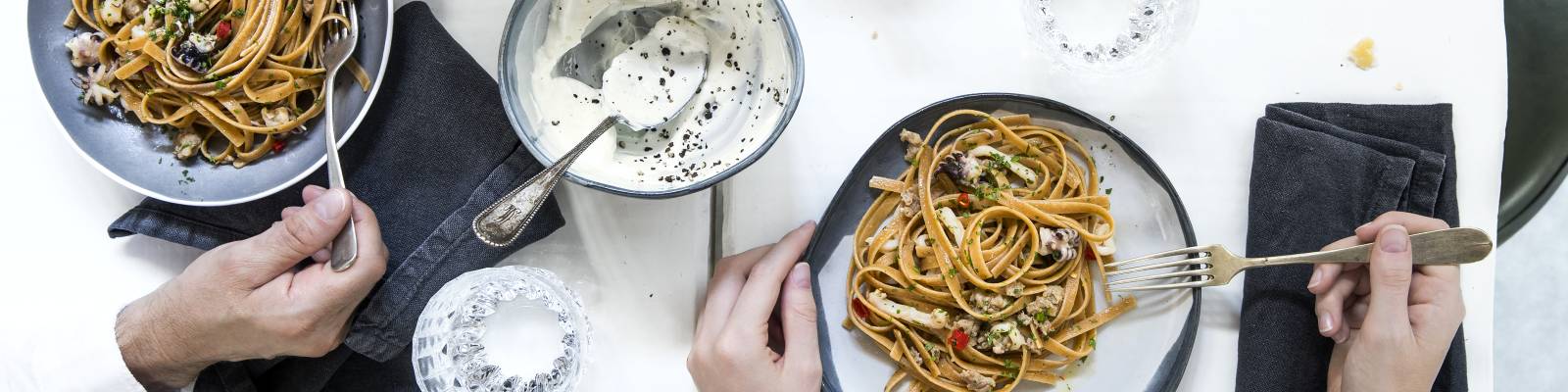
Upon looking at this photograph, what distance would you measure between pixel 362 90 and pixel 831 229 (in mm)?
744

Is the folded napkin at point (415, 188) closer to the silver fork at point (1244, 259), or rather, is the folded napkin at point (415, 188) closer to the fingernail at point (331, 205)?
the fingernail at point (331, 205)

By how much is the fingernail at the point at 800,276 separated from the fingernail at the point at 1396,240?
33.1 inches

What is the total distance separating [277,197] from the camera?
1391mm

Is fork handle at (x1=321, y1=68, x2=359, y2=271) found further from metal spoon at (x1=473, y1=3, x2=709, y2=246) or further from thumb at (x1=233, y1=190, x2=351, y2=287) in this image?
metal spoon at (x1=473, y1=3, x2=709, y2=246)

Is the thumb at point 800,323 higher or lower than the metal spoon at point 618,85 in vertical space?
lower

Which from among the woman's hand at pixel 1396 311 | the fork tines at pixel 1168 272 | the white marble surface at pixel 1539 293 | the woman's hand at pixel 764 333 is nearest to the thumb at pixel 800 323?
the woman's hand at pixel 764 333

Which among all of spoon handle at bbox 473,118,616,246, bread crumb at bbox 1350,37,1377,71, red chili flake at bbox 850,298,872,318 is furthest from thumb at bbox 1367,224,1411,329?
spoon handle at bbox 473,118,616,246

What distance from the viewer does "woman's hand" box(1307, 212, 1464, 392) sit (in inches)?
50.1

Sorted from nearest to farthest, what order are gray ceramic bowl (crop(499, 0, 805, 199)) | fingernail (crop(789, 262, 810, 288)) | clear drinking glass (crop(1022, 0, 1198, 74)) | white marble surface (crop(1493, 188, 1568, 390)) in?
gray ceramic bowl (crop(499, 0, 805, 199)), fingernail (crop(789, 262, 810, 288)), clear drinking glass (crop(1022, 0, 1198, 74)), white marble surface (crop(1493, 188, 1568, 390))

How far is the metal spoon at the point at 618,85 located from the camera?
1273 millimetres

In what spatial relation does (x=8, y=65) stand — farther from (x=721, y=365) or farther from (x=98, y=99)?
(x=721, y=365)

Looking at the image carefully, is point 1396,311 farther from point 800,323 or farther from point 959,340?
point 800,323

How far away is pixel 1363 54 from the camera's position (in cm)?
145

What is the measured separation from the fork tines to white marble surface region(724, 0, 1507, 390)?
12cm
